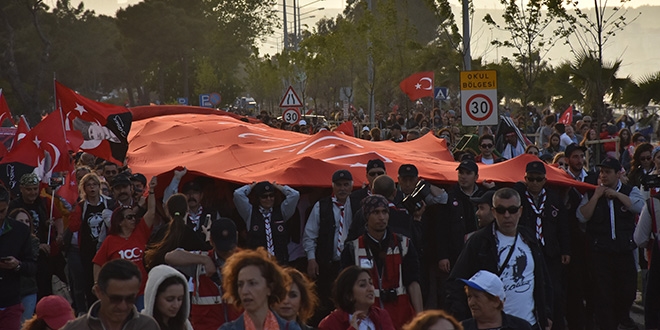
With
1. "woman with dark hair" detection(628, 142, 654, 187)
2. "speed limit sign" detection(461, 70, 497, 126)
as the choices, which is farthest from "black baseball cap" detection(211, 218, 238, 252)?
"speed limit sign" detection(461, 70, 497, 126)

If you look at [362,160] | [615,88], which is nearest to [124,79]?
[615,88]

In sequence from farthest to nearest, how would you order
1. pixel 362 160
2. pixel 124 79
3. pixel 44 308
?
pixel 124 79 < pixel 362 160 < pixel 44 308

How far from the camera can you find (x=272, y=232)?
1032cm

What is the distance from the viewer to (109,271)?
5734 mm

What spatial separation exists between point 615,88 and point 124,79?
8168 cm

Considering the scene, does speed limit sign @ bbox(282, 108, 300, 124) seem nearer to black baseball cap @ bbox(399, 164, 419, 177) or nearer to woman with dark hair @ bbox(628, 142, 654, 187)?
woman with dark hair @ bbox(628, 142, 654, 187)

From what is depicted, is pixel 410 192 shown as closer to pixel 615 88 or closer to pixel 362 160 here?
pixel 362 160

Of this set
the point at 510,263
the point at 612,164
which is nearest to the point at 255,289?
the point at 510,263

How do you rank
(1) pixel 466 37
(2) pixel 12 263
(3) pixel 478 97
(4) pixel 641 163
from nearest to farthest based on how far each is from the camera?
(2) pixel 12 263 < (4) pixel 641 163 < (3) pixel 478 97 < (1) pixel 466 37

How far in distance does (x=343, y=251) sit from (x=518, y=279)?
1.47 meters

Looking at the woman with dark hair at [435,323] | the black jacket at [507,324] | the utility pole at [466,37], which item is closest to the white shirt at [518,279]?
the black jacket at [507,324]

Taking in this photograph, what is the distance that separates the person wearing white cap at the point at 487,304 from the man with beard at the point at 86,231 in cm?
493

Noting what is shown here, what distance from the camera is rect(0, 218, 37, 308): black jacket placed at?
877 centimetres

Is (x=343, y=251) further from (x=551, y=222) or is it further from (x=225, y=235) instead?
(x=551, y=222)
